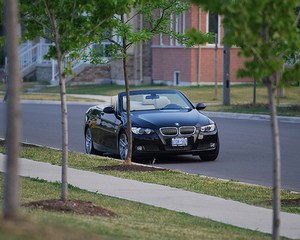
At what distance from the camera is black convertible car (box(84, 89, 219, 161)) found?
13.9 m

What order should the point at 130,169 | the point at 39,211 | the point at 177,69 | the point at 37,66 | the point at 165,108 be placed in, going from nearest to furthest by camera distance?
the point at 39,211 < the point at 130,169 < the point at 165,108 < the point at 177,69 < the point at 37,66

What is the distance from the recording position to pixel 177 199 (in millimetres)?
9602

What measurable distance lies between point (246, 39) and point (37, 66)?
146 feet

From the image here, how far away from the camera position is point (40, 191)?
9992 millimetres

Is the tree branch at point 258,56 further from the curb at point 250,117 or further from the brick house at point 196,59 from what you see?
the brick house at point 196,59

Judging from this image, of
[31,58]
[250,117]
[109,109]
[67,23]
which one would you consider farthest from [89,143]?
[31,58]

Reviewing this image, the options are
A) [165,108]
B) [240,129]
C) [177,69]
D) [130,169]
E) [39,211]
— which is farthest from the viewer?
[177,69]

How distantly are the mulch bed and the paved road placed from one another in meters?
3.80

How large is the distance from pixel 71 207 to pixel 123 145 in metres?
5.85

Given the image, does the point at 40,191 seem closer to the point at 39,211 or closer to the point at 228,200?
the point at 39,211

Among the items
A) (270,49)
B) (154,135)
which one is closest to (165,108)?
(154,135)

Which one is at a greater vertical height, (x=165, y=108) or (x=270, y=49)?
(x=270, y=49)

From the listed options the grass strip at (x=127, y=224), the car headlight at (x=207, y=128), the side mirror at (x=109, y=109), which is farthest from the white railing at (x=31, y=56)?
the grass strip at (x=127, y=224)

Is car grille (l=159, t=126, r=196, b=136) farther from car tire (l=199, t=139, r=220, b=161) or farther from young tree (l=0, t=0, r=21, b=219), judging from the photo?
young tree (l=0, t=0, r=21, b=219)
